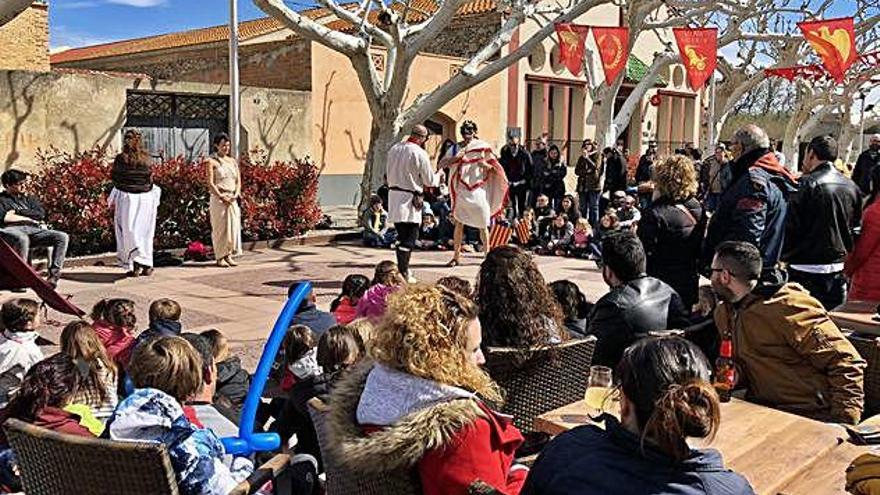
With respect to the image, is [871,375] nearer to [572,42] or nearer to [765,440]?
[765,440]

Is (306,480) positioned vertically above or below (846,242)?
below

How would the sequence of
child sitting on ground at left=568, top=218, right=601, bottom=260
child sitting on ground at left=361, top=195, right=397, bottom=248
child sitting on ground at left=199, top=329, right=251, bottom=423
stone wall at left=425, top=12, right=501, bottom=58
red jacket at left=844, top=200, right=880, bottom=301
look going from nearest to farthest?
1. child sitting on ground at left=199, top=329, right=251, bottom=423
2. red jacket at left=844, top=200, right=880, bottom=301
3. child sitting on ground at left=568, top=218, right=601, bottom=260
4. child sitting on ground at left=361, top=195, right=397, bottom=248
5. stone wall at left=425, top=12, right=501, bottom=58

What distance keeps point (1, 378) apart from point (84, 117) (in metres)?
8.50

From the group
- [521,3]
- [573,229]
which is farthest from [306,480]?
[521,3]

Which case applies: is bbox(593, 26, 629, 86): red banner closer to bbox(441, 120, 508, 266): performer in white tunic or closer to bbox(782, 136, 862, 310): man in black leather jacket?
bbox(441, 120, 508, 266): performer in white tunic

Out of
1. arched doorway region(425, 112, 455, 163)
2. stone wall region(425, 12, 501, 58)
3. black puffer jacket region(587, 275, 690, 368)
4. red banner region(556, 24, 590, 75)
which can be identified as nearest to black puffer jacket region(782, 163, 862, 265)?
black puffer jacket region(587, 275, 690, 368)

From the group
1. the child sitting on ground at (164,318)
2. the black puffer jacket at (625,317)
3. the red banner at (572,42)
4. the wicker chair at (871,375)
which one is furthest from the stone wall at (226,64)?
the wicker chair at (871,375)

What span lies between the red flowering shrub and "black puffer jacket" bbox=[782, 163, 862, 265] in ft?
26.0

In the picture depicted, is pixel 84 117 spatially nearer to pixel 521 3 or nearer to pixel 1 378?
pixel 521 3

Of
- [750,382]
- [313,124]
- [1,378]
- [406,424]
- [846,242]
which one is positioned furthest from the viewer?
[313,124]

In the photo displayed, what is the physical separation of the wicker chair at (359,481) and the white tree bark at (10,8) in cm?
600

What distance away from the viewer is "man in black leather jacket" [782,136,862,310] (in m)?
5.95

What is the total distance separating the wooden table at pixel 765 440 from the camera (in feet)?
8.97

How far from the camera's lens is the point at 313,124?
1811cm
